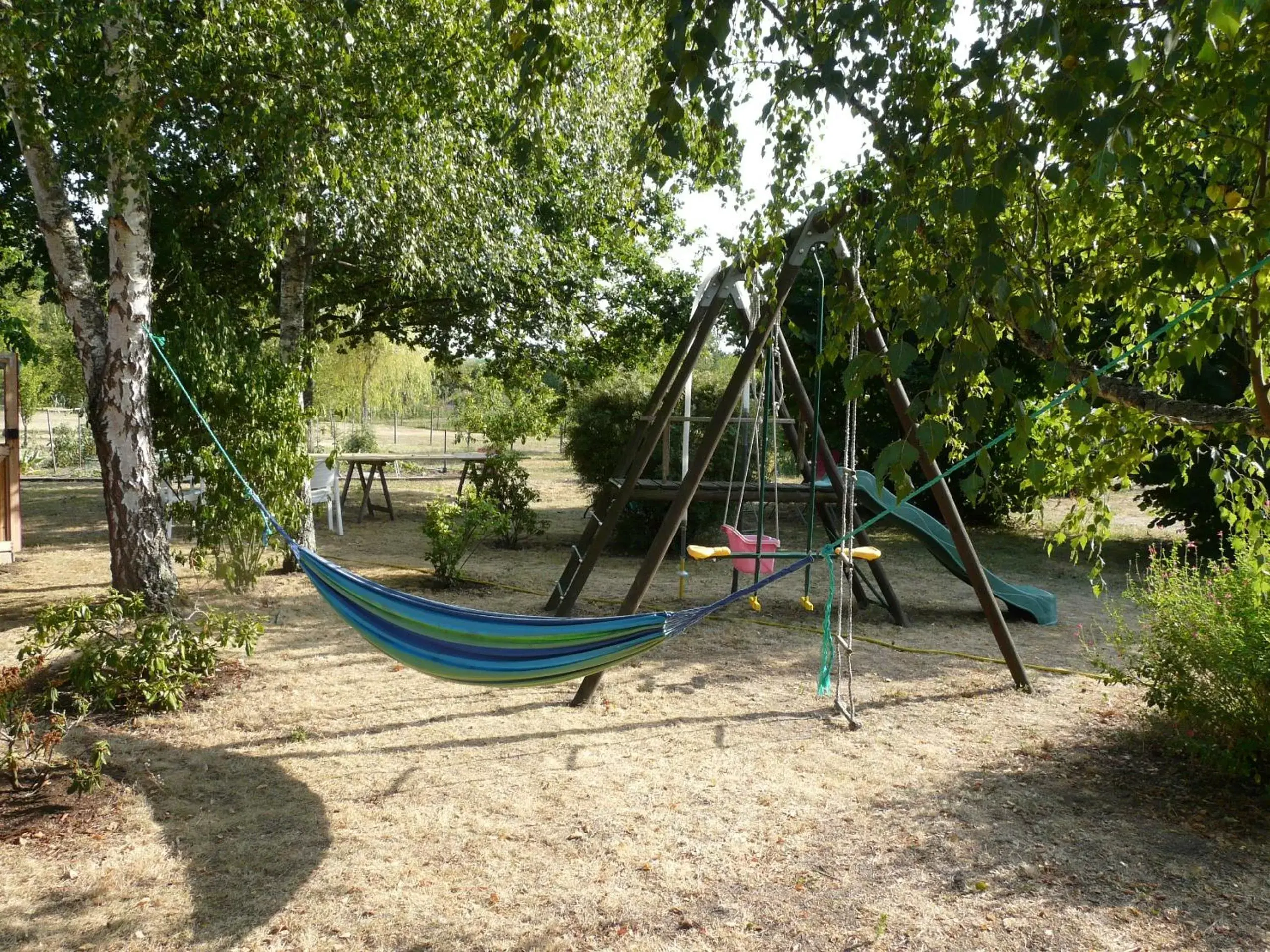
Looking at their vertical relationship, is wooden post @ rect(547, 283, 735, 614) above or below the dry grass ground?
above

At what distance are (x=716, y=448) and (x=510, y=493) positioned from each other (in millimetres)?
4046

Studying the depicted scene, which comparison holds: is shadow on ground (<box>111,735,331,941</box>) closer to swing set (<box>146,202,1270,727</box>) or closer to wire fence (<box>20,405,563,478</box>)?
swing set (<box>146,202,1270,727</box>)

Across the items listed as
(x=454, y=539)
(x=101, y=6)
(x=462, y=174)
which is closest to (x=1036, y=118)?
(x=101, y=6)

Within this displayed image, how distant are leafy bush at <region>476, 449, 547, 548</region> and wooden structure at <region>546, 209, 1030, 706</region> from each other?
9.82 ft

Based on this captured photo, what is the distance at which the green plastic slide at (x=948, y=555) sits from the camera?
6062 millimetres

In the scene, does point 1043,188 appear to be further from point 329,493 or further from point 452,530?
point 329,493

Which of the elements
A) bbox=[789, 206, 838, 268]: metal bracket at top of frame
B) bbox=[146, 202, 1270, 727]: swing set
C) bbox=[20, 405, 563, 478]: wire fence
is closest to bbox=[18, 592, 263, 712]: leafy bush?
bbox=[146, 202, 1270, 727]: swing set

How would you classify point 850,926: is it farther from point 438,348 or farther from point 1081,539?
point 438,348

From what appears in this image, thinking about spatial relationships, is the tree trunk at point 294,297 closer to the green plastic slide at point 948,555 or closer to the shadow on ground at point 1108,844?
the green plastic slide at point 948,555

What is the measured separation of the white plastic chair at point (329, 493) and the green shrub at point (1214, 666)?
692 centimetres

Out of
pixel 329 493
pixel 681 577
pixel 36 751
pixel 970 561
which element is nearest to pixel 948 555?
pixel 970 561

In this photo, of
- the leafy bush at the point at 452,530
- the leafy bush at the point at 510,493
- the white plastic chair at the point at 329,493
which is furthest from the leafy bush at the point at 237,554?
the leafy bush at the point at 510,493

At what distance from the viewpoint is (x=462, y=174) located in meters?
5.70

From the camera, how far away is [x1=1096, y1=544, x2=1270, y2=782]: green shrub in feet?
10.6
